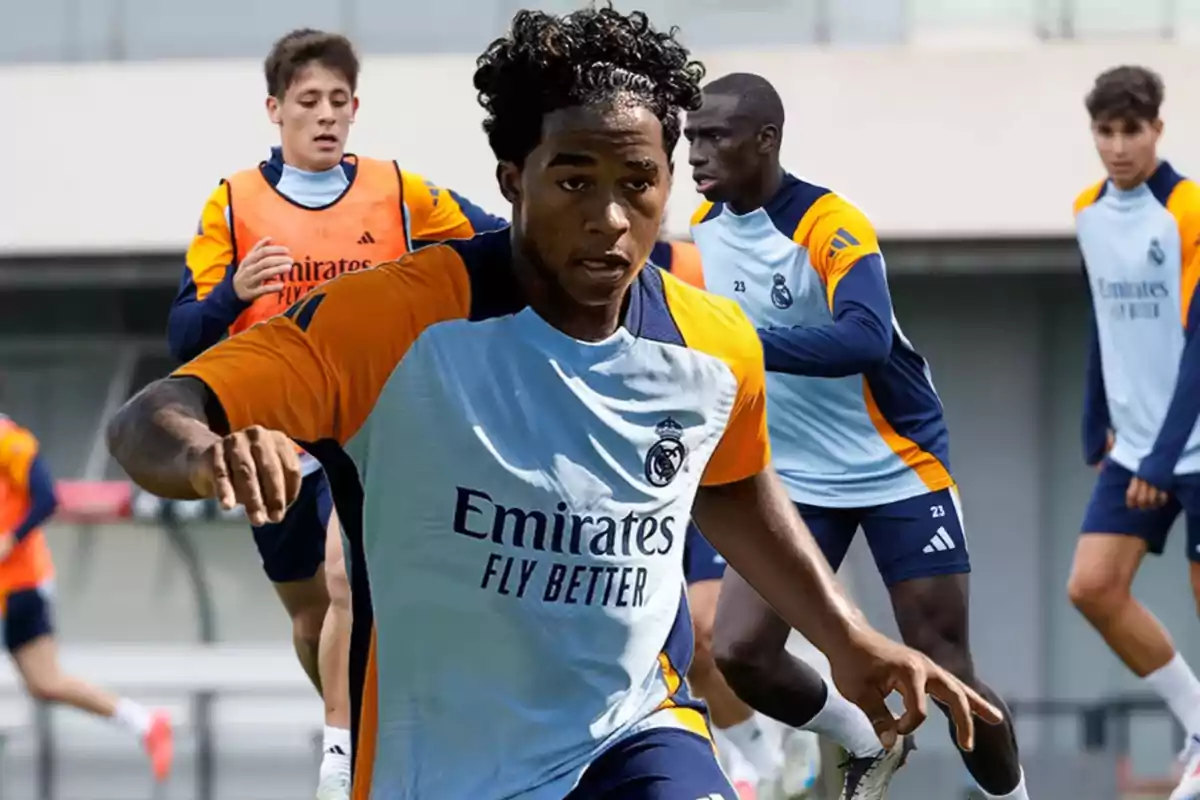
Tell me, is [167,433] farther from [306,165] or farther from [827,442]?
[306,165]

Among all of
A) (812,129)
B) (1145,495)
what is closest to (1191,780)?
(1145,495)

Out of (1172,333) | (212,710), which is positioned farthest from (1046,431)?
(1172,333)

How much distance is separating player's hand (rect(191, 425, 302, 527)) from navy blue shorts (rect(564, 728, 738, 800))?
3.40 ft

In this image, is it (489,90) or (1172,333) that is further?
(1172,333)

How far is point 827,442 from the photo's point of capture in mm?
7113

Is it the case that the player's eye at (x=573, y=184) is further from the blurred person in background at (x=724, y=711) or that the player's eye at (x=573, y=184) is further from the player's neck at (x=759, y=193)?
the blurred person in background at (x=724, y=711)

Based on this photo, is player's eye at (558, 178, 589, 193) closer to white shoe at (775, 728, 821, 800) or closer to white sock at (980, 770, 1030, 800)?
white sock at (980, 770, 1030, 800)

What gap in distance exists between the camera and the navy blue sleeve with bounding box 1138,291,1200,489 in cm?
838

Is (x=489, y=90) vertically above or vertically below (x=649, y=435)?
above

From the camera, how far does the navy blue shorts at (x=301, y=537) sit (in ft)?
26.5

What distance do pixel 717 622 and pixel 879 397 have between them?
2.58ft

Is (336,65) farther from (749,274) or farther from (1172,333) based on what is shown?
(1172,333)

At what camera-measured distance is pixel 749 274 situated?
7.07 m

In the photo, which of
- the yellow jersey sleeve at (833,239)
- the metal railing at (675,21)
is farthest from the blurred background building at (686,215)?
the yellow jersey sleeve at (833,239)
